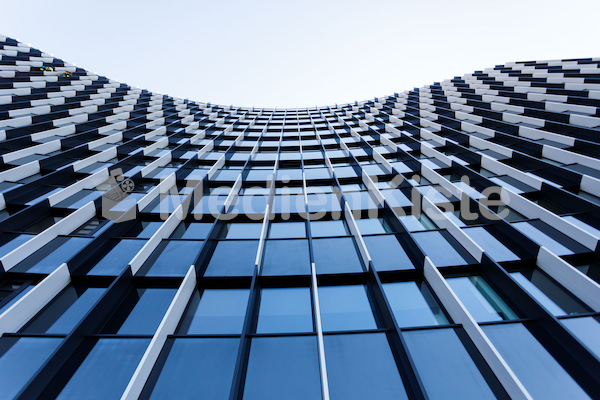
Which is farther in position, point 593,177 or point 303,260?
point 593,177

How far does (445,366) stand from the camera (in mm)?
6574

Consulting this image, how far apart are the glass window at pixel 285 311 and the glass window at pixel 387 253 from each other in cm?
279

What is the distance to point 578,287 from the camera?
771 cm

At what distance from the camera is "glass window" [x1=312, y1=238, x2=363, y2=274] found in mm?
10023

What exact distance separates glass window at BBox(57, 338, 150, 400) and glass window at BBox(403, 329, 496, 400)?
662 centimetres

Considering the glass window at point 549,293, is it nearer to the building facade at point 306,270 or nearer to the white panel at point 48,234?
the building facade at point 306,270

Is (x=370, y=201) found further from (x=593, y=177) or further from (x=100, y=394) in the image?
(x=100, y=394)

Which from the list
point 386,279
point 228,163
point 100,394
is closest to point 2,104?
point 228,163

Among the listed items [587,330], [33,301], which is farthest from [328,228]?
[33,301]

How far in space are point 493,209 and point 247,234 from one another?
10674mm

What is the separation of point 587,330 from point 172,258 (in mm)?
12059

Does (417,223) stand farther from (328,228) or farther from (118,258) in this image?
(118,258)

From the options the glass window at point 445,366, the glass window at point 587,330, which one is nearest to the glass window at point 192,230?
the glass window at point 445,366

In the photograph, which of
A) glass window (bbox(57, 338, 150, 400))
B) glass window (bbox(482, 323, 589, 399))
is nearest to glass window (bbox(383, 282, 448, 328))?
glass window (bbox(482, 323, 589, 399))
